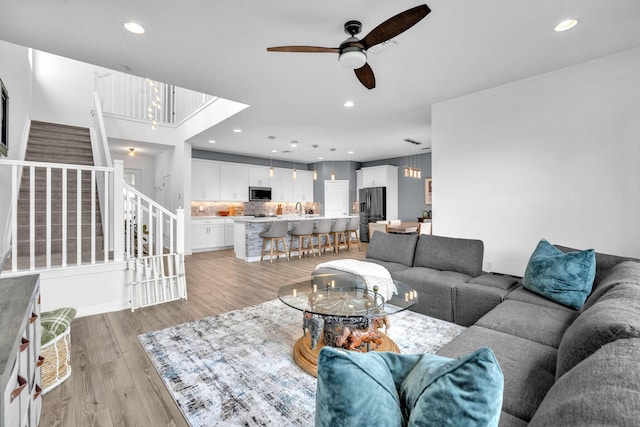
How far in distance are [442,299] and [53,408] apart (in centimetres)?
324

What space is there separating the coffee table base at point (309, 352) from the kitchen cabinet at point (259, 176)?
727cm

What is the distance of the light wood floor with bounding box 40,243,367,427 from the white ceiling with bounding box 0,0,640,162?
287 centimetres

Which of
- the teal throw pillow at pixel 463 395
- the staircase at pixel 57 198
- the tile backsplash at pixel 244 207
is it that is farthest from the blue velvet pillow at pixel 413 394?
the tile backsplash at pixel 244 207

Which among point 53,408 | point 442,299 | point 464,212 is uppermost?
point 464,212

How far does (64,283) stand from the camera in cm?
319

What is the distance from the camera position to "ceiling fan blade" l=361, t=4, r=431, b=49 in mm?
1890

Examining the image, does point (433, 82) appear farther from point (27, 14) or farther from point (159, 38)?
point (27, 14)

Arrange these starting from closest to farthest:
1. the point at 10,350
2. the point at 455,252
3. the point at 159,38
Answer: the point at 10,350 → the point at 159,38 → the point at 455,252

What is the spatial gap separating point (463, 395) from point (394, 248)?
347cm

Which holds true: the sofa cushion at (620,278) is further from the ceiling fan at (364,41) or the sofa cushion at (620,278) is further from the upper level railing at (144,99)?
the upper level railing at (144,99)

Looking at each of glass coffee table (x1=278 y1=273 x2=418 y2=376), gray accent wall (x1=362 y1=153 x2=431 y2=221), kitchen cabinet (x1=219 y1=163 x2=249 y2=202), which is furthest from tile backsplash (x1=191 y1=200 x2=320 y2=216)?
glass coffee table (x1=278 y1=273 x2=418 y2=376)

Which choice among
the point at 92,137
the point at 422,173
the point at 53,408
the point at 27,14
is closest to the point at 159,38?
the point at 27,14

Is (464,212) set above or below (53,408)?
above

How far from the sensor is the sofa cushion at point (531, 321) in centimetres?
188
